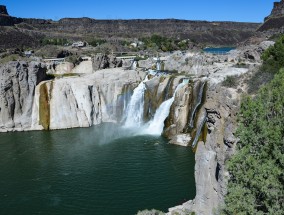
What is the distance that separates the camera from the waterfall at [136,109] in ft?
160

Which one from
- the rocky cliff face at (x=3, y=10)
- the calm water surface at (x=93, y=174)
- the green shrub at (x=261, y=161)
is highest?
the rocky cliff face at (x=3, y=10)

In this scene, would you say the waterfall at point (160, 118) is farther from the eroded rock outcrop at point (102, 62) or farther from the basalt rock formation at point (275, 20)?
the basalt rock formation at point (275, 20)

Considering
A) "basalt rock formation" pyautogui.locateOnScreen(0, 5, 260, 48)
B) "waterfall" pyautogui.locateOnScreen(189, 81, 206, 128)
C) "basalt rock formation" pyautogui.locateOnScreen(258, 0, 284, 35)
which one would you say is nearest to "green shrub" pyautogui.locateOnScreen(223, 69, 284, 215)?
"waterfall" pyautogui.locateOnScreen(189, 81, 206, 128)

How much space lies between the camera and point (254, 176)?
15086 mm

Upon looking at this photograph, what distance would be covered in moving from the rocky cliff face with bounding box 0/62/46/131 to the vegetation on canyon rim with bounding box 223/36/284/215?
39.0 meters

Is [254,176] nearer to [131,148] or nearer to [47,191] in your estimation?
[47,191]

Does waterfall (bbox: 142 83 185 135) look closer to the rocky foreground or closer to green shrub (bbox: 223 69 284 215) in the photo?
the rocky foreground

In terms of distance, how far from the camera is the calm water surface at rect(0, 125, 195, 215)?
88.5 ft

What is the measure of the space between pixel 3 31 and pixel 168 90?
97.1m

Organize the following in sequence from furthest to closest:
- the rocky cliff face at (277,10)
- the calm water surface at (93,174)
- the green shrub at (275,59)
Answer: the rocky cliff face at (277,10) → the green shrub at (275,59) → the calm water surface at (93,174)

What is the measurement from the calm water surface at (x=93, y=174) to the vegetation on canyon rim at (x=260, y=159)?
37.1ft

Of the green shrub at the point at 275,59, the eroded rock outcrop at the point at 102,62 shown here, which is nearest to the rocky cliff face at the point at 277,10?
the eroded rock outcrop at the point at 102,62

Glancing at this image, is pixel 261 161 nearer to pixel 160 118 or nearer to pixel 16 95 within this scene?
pixel 160 118

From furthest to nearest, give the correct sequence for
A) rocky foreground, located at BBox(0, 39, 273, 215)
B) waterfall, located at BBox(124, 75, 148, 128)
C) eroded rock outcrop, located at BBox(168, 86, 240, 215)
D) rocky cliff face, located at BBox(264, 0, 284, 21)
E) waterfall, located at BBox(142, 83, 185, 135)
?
rocky cliff face, located at BBox(264, 0, 284, 21) < waterfall, located at BBox(124, 75, 148, 128) < waterfall, located at BBox(142, 83, 185, 135) < rocky foreground, located at BBox(0, 39, 273, 215) < eroded rock outcrop, located at BBox(168, 86, 240, 215)
